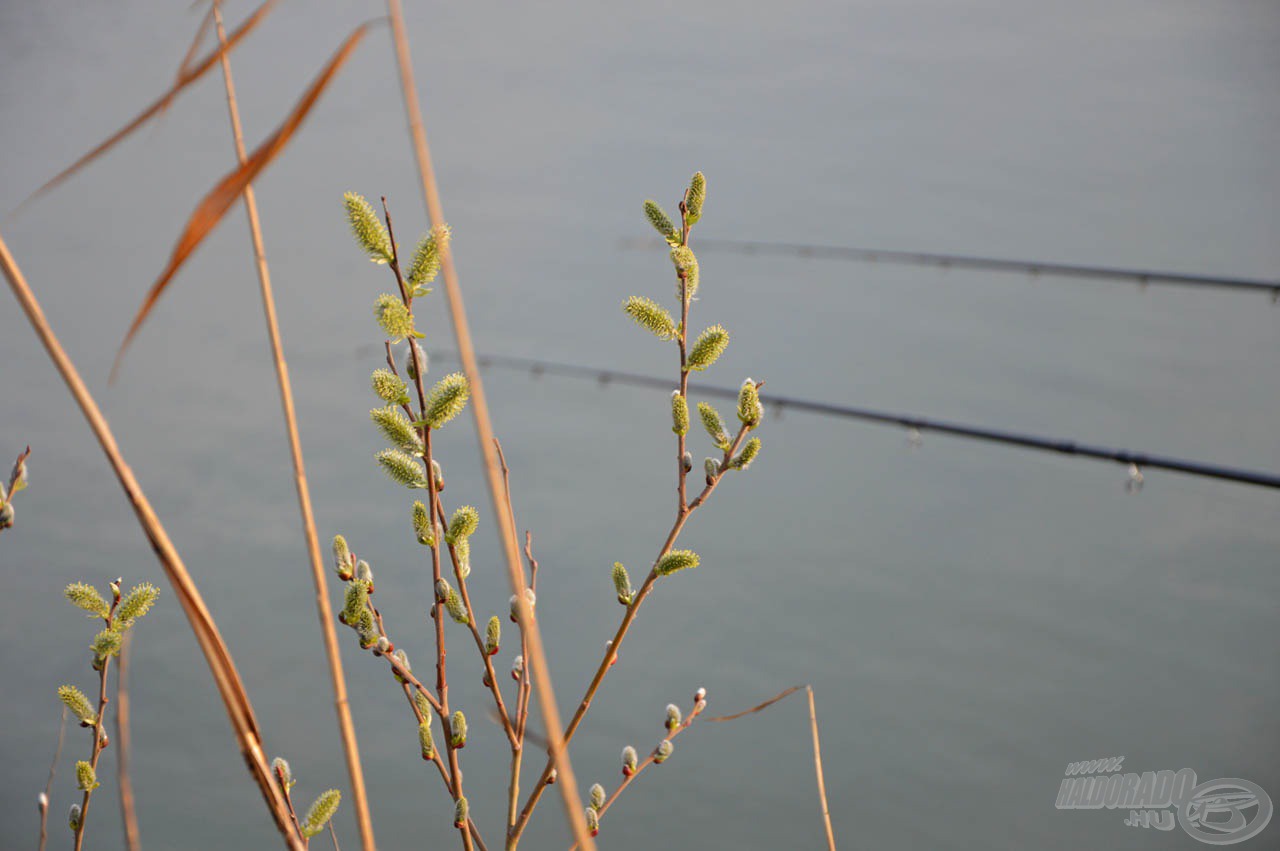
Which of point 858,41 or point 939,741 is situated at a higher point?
point 858,41

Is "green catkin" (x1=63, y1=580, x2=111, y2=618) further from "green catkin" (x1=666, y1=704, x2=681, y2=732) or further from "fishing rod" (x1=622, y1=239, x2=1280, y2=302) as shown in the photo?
"fishing rod" (x1=622, y1=239, x2=1280, y2=302)

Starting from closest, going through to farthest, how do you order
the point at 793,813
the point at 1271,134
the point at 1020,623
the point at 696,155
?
the point at 793,813 < the point at 1020,623 < the point at 1271,134 < the point at 696,155

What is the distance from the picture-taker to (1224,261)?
2059 millimetres

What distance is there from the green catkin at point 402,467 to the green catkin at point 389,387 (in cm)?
2

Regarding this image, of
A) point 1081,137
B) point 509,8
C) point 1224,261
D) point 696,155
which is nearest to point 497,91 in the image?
point 509,8

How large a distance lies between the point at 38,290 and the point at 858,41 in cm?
169

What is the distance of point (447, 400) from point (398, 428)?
0.09 feet

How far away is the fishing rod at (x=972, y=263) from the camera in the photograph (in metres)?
1.80

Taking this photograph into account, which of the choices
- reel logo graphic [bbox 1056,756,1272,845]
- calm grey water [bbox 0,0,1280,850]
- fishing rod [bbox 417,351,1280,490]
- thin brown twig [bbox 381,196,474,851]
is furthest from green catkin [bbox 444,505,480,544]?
reel logo graphic [bbox 1056,756,1272,845]

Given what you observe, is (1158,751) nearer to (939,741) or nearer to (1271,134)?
(939,741)

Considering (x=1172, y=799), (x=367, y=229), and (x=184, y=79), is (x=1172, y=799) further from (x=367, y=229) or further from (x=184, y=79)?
(x=184, y=79)

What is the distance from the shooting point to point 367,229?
385 mm

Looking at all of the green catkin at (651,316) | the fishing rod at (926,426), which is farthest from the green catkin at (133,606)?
the fishing rod at (926,426)

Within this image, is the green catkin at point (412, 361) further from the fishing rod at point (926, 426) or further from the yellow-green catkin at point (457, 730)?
the fishing rod at point (926, 426)
